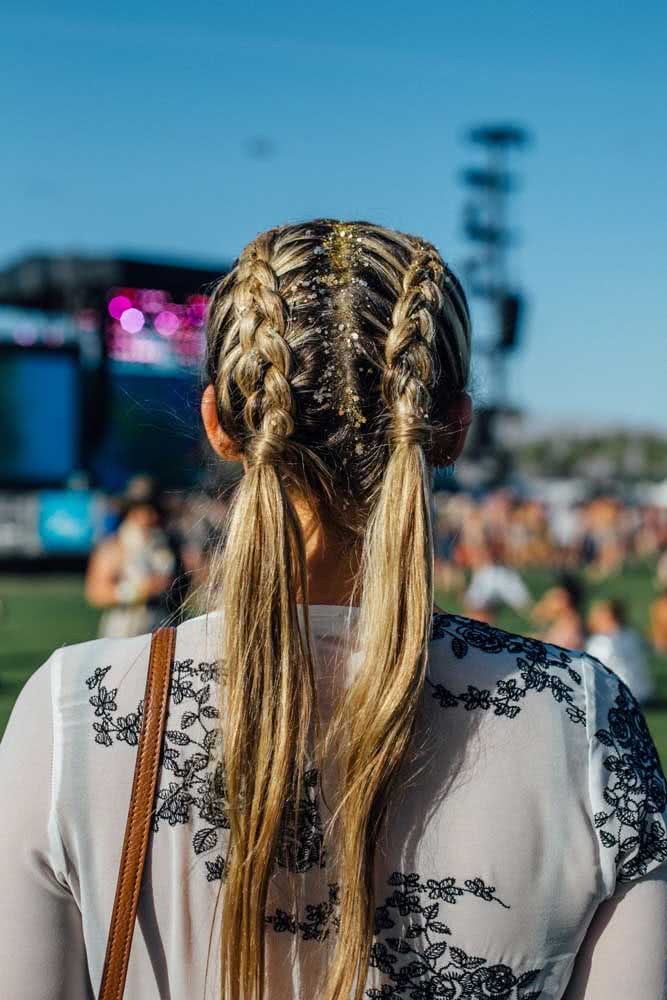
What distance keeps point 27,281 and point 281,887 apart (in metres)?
16.4

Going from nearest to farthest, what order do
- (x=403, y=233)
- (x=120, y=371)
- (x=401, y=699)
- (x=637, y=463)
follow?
(x=401, y=699), (x=403, y=233), (x=120, y=371), (x=637, y=463)

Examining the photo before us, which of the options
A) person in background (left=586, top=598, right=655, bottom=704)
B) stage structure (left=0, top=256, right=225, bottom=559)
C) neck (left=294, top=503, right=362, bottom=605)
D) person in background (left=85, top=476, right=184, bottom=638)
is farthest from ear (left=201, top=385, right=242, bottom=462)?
stage structure (left=0, top=256, right=225, bottom=559)

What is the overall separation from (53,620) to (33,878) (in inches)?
460

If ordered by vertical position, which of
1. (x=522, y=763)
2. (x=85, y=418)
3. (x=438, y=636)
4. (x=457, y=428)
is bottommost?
(x=522, y=763)

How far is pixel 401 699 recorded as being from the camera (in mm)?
1037

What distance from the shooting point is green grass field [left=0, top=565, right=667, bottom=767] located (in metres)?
8.05

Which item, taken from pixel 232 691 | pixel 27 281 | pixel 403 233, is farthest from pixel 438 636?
pixel 27 281

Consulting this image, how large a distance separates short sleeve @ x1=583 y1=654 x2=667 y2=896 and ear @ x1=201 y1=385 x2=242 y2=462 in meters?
0.44

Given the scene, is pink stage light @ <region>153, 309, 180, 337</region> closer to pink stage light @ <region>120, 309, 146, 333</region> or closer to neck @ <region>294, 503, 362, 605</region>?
pink stage light @ <region>120, 309, 146, 333</region>

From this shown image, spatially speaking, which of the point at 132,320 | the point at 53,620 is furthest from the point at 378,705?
the point at 132,320

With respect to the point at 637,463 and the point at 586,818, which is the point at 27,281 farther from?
the point at 637,463

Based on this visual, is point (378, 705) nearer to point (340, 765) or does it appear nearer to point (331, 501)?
point (340, 765)

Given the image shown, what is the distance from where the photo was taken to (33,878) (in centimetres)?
103

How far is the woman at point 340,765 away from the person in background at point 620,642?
250 inches
